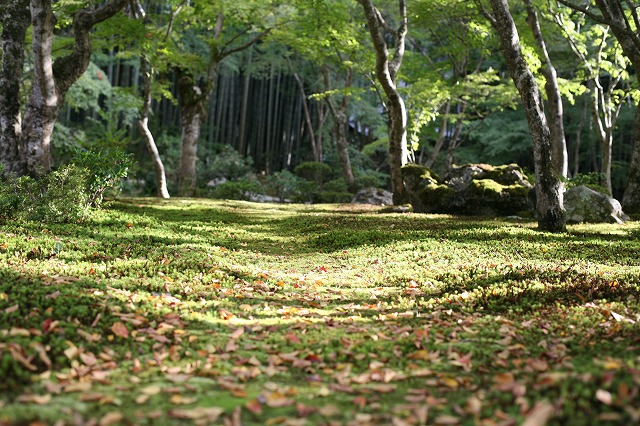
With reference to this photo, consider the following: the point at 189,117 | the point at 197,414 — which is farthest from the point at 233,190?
the point at 197,414

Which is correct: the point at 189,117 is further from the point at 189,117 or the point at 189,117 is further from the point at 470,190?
the point at 470,190

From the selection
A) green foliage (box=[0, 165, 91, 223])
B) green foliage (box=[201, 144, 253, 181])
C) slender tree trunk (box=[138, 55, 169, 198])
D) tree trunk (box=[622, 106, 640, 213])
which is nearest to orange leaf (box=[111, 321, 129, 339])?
green foliage (box=[0, 165, 91, 223])

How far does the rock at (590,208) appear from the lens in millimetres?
10486

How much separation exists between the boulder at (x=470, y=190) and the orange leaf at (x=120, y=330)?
9.97 meters

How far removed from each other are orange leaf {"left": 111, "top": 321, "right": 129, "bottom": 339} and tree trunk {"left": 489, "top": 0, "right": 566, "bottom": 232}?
Result: 7.55 metres

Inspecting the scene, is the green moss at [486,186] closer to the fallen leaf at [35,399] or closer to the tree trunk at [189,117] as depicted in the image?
the tree trunk at [189,117]

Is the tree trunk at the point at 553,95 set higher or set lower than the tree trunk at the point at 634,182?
higher

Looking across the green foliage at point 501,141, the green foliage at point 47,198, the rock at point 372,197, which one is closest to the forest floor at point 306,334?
the green foliage at point 47,198

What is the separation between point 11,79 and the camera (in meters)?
8.85

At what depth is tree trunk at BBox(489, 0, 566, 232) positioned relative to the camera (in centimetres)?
874

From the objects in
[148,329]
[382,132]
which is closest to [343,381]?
[148,329]

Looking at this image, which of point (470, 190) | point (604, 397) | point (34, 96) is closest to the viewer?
point (604, 397)

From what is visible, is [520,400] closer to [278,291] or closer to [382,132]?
[278,291]

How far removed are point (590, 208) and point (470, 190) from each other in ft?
8.25
